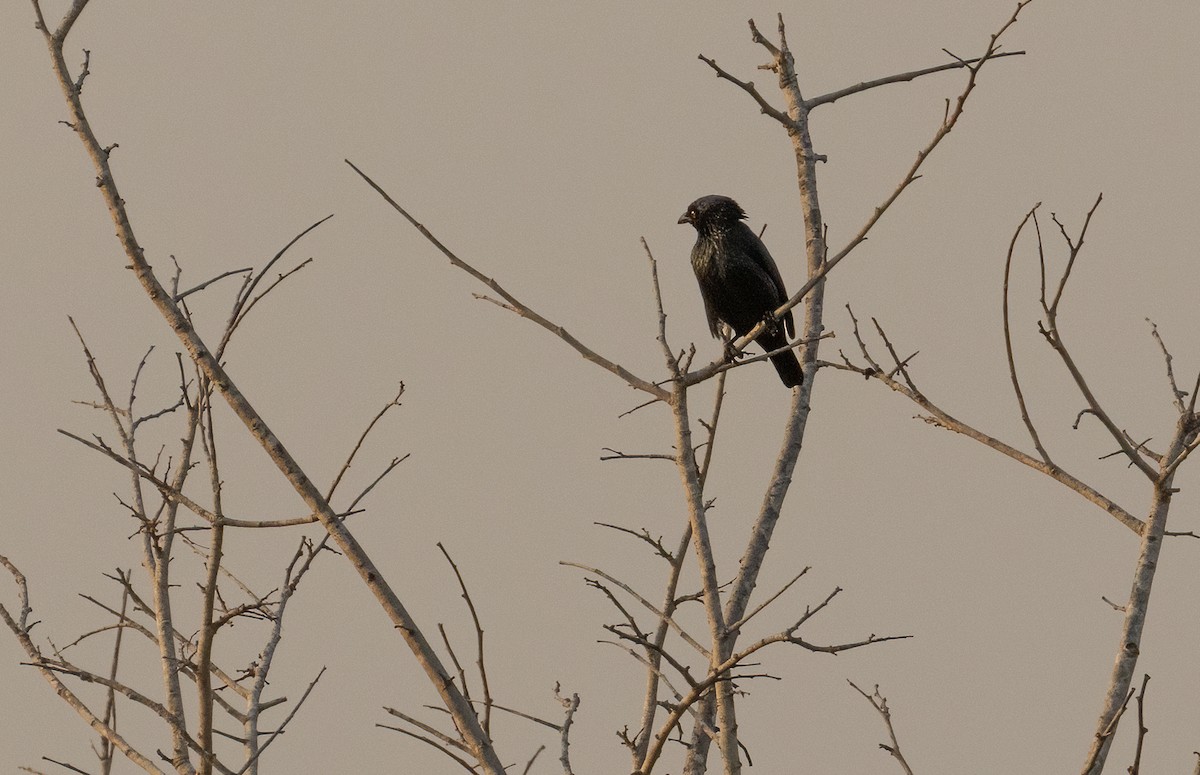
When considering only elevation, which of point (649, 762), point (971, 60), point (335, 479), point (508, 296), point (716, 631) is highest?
point (971, 60)

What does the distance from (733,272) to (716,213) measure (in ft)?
1.28

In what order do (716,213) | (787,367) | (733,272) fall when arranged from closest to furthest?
(733,272) < (716,213) < (787,367)

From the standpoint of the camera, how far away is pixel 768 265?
6449mm

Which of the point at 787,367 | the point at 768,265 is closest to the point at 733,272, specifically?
the point at 768,265

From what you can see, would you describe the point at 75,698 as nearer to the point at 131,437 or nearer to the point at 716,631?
the point at 131,437

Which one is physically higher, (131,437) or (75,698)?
(131,437)

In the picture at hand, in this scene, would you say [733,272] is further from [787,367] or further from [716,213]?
[787,367]

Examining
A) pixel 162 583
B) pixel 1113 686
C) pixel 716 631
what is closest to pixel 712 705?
pixel 716 631

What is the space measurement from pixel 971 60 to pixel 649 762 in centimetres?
335

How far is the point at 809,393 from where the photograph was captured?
500cm

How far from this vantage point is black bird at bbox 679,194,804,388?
251 inches

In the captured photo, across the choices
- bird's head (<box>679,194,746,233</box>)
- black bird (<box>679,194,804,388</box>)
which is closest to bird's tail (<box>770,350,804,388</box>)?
black bird (<box>679,194,804,388</box>)

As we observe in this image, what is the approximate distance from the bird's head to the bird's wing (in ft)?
0.39

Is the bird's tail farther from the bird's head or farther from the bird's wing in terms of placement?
the bird's head
